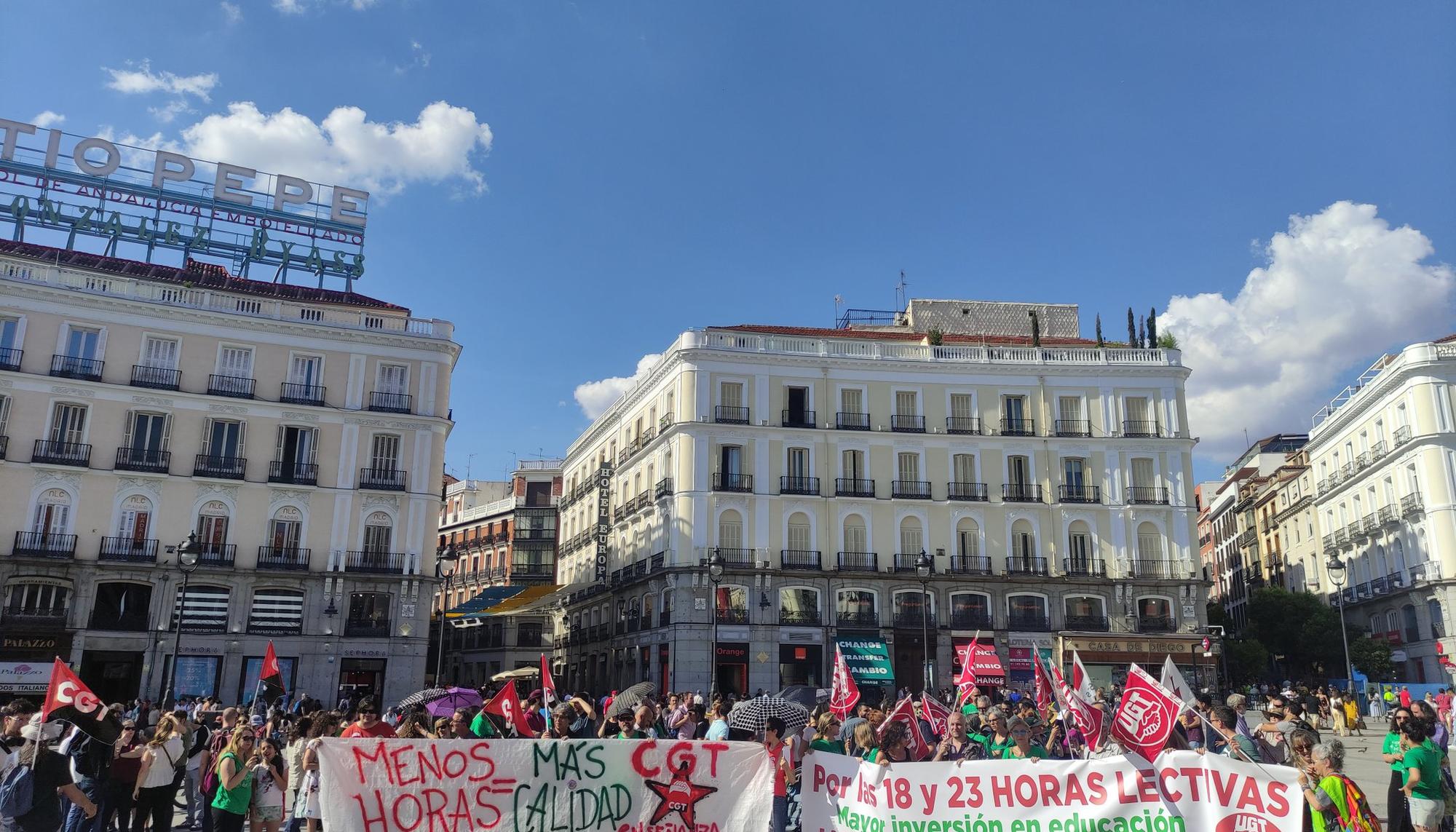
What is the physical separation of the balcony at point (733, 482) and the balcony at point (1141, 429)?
16.5 m

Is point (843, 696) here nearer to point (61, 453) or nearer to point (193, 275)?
point (61, 453)

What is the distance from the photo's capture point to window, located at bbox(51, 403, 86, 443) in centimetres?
4031

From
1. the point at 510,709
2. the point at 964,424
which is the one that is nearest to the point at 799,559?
the point at 964,424

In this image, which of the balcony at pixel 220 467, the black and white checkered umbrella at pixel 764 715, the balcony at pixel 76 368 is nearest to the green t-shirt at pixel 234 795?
the black and white checkered umbrella at pixel 764 715

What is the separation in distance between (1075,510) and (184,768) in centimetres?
4007

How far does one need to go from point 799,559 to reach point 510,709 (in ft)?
106

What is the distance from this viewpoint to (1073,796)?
9227 millimetres

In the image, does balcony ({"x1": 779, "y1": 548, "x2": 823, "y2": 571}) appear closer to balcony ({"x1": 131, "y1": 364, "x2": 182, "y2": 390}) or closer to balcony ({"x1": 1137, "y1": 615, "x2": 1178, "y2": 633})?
balcony ({"x1": 1137, "y1": 615, "x2": 1178, "y2": 633})

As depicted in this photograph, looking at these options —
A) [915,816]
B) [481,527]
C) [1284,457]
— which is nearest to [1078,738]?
[915,816]

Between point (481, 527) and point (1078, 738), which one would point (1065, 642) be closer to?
point (1078, 738)

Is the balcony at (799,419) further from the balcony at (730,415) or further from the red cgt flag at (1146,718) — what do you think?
the red cgt flag at (1146,718)

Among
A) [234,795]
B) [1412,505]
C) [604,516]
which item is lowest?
[234,795]

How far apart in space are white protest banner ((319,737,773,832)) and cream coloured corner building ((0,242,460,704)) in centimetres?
3192

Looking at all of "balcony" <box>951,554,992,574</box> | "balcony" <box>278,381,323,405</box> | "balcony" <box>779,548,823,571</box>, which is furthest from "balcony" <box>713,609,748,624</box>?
"balcony" <box>278,381,323,405</box>
